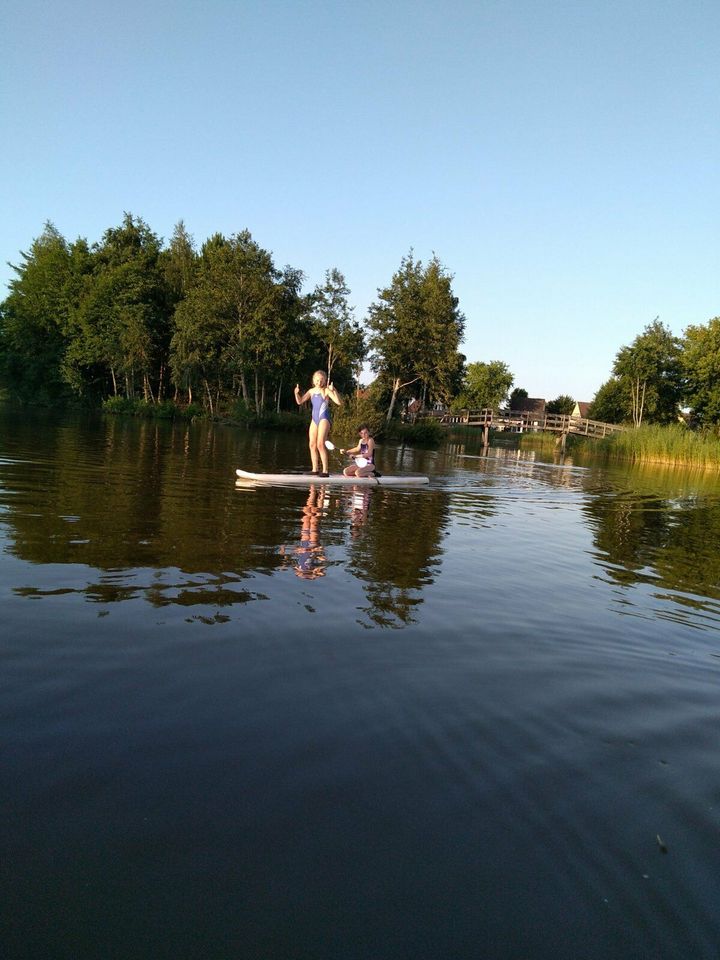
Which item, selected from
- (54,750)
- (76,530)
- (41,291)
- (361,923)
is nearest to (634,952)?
(361,923)

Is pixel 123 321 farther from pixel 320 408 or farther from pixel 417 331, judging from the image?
pixel 320 408

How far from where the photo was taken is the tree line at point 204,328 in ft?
183

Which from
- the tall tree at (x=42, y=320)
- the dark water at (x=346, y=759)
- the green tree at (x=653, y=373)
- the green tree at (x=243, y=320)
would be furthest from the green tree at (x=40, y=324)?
the dark water at (x=346, y=759)

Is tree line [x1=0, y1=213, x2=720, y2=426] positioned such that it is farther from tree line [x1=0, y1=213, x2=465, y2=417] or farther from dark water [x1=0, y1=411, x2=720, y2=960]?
dark water [x1=0, y1=411, x2=720, y2=960]

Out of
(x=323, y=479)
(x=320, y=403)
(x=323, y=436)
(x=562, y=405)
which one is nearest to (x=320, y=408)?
(x=320, y=403)

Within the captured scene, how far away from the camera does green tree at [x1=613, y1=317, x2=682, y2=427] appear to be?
66.4 metres

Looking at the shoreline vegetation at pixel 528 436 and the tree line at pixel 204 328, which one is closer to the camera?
the shoreline vegetation at pixel 528 436

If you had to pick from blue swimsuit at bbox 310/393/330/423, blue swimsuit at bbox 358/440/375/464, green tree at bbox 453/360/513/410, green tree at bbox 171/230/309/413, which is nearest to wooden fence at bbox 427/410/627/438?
green tree at bbox 171/230/309/413

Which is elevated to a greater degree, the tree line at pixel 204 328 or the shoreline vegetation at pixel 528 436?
the tree line at pixel 204 328

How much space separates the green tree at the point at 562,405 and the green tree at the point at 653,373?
41491 millimetres

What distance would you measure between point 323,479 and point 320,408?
5.24 ft

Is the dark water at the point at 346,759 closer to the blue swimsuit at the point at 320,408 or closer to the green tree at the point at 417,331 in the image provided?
the blue swimsuit at the point at 320,408

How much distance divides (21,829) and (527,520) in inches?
401

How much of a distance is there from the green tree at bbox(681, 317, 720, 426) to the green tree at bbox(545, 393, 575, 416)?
151 feet
